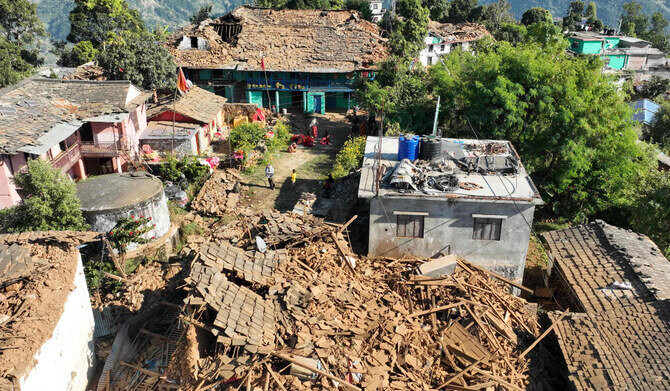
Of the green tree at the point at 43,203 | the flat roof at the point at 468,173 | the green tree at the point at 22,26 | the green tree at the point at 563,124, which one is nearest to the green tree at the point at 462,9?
the green tree at the point at 563,124

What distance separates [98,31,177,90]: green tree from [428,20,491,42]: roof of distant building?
127 ft

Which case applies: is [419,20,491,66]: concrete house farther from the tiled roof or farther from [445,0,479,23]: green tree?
the tiled roof

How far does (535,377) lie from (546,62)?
18.2m

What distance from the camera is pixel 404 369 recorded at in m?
14.1

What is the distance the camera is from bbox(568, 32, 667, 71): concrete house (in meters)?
70.0

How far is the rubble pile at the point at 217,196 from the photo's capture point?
86.5ft

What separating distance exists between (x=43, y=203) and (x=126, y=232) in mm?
3417

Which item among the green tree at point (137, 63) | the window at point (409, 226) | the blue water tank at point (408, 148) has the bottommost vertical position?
the window at point (409, 226)

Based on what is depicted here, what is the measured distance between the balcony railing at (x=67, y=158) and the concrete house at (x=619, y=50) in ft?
218

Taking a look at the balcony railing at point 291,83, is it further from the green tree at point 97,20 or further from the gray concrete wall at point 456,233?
the gray concrete wall at point 456,233

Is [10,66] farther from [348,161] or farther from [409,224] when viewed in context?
[409,224]

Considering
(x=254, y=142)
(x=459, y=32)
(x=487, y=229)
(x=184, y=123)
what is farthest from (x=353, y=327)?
(x=459, y=32)

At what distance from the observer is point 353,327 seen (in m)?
15.0

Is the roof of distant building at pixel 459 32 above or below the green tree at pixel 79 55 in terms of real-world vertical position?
above
